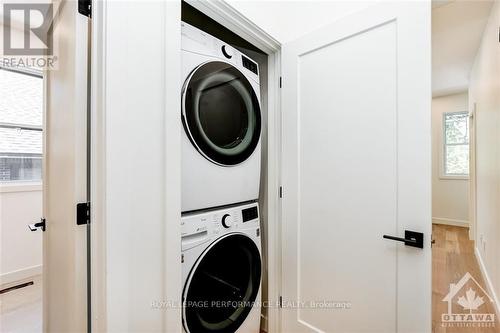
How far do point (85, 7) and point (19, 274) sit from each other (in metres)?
2.80

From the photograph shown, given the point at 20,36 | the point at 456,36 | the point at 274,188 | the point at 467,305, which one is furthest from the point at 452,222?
the point at 20,36

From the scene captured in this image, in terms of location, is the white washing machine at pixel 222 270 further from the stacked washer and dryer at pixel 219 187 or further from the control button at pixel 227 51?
the control button at pixel 227 51

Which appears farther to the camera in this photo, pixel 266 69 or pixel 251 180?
pixel 266 69

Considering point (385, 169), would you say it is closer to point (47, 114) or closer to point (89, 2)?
point (89, 2)

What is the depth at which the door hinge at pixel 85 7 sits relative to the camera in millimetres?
887

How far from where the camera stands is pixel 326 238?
1453 millimetres

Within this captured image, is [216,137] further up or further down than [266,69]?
further down

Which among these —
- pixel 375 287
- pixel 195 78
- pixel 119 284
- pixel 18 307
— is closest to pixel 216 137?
pixel 195 78

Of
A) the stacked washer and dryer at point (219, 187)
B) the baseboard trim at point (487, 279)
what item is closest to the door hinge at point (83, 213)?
the stacked washer and dryer at point (219, 187)

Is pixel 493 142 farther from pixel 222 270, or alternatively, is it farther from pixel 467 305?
pixel 222 270

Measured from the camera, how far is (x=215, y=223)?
1.34 meters

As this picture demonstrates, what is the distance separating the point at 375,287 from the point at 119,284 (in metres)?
1.19

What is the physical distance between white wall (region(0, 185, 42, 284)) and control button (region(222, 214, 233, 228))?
2.35m

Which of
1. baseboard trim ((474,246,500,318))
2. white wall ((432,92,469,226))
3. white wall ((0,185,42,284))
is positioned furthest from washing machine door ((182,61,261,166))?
white wall ((432,92,469,226))
